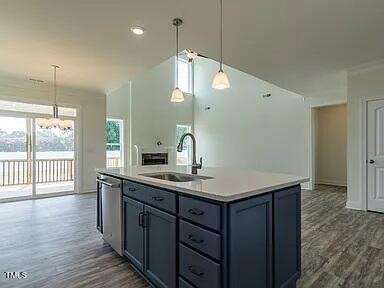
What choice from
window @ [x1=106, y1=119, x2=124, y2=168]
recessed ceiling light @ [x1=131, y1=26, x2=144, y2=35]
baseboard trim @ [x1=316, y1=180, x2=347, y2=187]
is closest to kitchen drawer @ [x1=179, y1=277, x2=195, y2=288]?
recessed ceiling light @ [x1=131, y1=26, x2=144, y2=35]

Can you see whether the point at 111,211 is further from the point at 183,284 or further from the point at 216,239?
the point at 216,239

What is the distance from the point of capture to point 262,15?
109 inches

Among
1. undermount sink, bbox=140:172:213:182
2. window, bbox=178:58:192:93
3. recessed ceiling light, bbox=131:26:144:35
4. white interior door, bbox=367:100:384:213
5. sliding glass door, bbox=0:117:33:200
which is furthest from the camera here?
window, bbox=178:58:192:93

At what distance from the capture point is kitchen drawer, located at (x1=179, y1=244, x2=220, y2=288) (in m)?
1.39

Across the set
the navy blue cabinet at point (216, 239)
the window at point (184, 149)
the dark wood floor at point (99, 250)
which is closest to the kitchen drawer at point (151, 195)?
the navy blue cabinet at point (216, 239)

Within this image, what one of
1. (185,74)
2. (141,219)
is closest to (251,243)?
(141,219)

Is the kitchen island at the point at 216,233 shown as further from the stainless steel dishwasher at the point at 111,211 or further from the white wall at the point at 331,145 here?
the white wall at the point at 331,145

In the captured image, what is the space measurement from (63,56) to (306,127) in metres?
6.03

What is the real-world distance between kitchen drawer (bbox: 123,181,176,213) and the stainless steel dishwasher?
20 cm

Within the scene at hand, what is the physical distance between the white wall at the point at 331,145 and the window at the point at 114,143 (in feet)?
19.9

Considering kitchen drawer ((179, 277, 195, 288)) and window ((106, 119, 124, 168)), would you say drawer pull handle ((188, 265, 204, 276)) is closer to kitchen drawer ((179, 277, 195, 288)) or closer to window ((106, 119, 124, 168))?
kitchen drawer ((179, 277, 195, 288))

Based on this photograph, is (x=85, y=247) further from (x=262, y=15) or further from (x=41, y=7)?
(x=262, y=15)

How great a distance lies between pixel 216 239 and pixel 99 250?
6.33ft

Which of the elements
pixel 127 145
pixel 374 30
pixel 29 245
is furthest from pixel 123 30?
pixel 127 145
